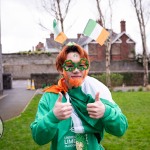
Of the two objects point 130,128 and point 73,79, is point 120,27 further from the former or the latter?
point 73,79

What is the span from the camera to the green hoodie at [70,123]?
6.50ft

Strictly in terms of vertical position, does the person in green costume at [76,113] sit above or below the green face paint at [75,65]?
below

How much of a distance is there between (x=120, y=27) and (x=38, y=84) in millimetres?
21829

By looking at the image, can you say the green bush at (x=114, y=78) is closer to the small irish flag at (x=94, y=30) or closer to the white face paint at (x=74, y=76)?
the small irish flag at (x=94, y=30)

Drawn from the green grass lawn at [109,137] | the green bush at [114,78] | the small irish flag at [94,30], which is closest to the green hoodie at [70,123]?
the small irish flag at [94,30]

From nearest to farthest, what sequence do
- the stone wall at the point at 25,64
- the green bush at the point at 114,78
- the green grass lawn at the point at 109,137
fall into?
the green grass lawn at the point at 109,137, the green bush at the point at 114,78, the stone wall at the point at 25,64

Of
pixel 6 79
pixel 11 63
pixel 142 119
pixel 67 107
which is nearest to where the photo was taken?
pixel 67 107

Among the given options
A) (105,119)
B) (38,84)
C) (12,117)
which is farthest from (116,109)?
(38,84)

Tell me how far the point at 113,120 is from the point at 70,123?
306 mm

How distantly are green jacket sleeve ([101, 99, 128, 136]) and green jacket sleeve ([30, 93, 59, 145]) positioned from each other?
0.32m

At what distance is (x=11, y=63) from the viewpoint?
43594mm

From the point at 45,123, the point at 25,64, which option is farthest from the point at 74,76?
the point at 25,64

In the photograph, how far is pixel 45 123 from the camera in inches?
77.3

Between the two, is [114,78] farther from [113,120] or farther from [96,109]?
[96,109]
